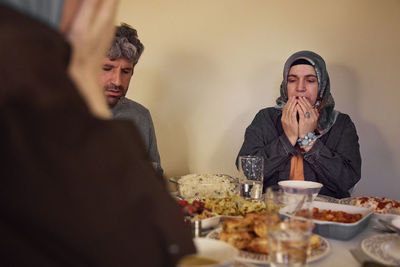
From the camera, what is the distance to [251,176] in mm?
1840

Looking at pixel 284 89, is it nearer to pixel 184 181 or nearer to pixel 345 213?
pixel 184 181

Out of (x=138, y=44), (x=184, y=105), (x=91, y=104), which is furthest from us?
(x=184, y=105)

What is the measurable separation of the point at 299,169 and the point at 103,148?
2029mm

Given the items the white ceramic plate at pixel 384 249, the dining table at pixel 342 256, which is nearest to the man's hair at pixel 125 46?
the dining table at pixel 342 256

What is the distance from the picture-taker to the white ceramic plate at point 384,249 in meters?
0.98

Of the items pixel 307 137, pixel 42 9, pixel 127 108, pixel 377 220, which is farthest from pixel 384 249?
pixel 127 108

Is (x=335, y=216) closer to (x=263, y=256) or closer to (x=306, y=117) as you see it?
(x=263, y=256)

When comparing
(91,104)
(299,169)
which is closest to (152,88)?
(299,169)

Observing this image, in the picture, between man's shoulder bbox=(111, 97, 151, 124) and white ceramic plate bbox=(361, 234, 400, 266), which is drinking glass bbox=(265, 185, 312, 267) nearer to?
white ceramic plate bbox=(361, 234, 400, 266)

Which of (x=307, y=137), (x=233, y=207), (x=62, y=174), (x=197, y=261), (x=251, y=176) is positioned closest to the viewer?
(x=62, y=174)

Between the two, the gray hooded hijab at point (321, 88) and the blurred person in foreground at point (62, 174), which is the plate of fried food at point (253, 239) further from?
the gray hooded hijab at point (321, 88)

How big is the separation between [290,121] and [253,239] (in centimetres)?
147

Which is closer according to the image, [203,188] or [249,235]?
[249,235]

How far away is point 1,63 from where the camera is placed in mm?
451
